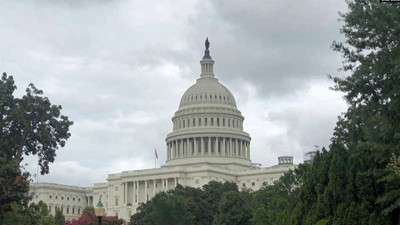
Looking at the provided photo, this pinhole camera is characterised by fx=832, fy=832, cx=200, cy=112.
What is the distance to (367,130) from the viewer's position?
44719 millimetres

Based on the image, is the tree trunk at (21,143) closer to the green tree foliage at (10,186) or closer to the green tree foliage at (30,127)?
the green tree foliage at (30,127)

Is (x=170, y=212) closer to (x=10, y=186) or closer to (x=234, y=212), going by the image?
(x=234, y=212)

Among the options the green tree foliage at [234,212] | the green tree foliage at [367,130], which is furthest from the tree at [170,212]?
the green tree foliage at [367,130]

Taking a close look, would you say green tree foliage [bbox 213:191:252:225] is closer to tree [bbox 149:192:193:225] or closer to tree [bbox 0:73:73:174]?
tree [bbox 149:192:193:225]

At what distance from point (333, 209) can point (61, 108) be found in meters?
36.3

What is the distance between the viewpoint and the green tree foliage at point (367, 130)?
4400cm

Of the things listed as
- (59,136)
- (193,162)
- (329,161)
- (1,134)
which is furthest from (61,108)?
(193,162)

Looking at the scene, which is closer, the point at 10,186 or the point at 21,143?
the point at 10,186

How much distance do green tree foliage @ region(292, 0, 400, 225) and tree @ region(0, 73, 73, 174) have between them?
3056 centimetres

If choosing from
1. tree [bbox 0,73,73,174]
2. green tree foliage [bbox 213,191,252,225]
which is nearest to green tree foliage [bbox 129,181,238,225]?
green tree foliage [bbox 213,191,252,225]

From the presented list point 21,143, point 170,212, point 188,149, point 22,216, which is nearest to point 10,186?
point 22,216

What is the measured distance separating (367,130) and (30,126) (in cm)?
3978

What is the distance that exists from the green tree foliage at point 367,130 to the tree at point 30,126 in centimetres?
3056

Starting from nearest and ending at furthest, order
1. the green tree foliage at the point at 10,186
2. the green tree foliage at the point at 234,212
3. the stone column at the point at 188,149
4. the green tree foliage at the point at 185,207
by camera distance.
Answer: the green tree foliage at the point at 10,186, the green tree foliage at the point at 234,212, the green tree foliage at the point at 185,207, the stone column at the point at 188,149
